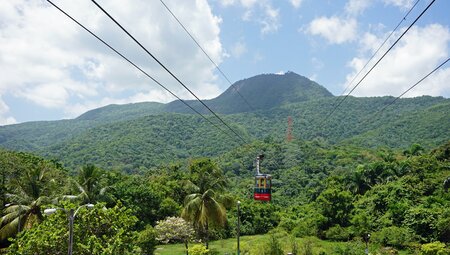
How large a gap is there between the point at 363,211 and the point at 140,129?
9991 cm

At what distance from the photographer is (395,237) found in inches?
1604

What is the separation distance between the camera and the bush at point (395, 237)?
40281mm

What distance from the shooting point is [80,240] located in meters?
18.5

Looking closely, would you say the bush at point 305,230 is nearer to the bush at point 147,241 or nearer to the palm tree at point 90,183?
the bush at point 147,241

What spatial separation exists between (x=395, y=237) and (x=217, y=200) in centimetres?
2109

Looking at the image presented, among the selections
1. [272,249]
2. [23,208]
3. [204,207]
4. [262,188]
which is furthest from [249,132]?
[262,188]

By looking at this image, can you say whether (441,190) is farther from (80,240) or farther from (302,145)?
(302,145)

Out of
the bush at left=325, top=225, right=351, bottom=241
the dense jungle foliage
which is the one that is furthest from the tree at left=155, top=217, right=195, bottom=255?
the bush at left=325, top=225, right=351, bottom=241

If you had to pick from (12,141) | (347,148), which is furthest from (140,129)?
(12,141)

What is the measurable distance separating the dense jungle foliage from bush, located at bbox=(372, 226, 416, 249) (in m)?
0.10

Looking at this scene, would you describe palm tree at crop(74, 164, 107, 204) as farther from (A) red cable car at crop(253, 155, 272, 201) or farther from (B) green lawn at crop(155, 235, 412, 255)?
(A) red cable car at crop(253, 155, 272, 201)

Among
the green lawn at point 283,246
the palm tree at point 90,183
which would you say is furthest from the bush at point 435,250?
the palm tree at point 90,183

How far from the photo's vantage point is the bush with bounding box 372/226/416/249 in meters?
40.3

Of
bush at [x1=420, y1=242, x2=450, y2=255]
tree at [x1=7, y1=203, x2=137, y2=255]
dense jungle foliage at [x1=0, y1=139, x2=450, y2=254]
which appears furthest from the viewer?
bush at [x1=420, y1=242, x2=450, y2=255]
